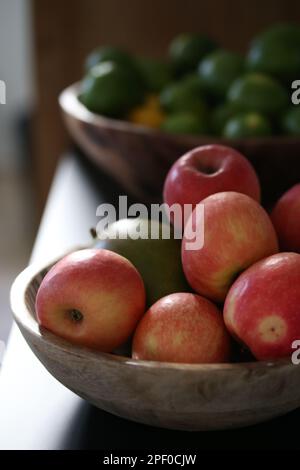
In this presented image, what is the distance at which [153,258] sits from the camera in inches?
25.6

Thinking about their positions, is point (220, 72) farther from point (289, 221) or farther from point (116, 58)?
point (289, 221)

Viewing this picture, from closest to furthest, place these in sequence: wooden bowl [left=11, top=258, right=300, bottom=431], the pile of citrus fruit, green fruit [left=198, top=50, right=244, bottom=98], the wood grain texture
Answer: wooden bowl [left=11, top=258, right=300, bottom=431]
the pile of citrus fruit
green fruit [left=198, top=50, right=244, bottom=98]
the wood grain texture

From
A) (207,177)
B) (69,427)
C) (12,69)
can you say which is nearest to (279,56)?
(207,177)

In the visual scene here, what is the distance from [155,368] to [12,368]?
0.22m

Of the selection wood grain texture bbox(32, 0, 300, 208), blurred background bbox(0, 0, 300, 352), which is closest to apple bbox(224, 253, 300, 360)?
blurred background bbox(0, 0, 300, 352)

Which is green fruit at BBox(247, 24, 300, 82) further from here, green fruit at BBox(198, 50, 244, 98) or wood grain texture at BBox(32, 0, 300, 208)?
wood grain texture at BBox(32, 0, 300, 208)

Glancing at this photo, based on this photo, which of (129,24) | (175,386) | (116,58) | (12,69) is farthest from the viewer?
(12,69)

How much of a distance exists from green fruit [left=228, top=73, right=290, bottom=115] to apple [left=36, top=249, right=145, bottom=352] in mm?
604

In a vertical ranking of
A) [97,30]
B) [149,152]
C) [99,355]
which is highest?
[99,355]

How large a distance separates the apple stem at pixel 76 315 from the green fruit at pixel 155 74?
785 mm

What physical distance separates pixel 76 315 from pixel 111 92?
0.68 meters

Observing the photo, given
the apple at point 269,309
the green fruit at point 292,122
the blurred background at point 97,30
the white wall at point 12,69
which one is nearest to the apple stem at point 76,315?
the apple at point 269,309

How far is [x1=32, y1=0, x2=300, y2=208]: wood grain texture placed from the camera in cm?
209

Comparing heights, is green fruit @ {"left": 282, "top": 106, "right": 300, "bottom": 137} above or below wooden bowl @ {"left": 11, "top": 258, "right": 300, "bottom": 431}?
below
